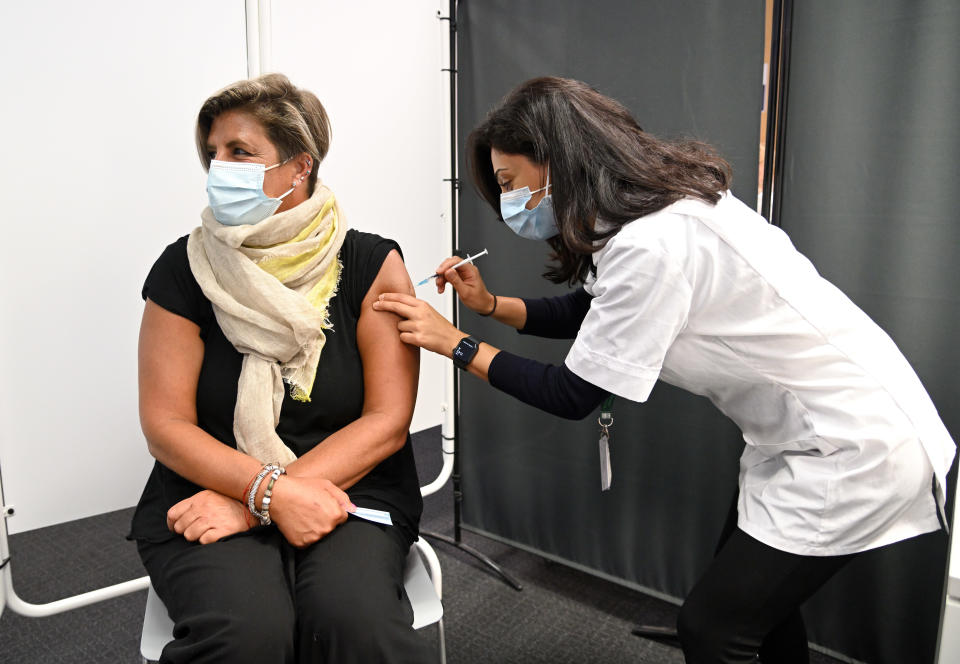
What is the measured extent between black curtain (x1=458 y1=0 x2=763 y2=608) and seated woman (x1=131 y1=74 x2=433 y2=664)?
824mm

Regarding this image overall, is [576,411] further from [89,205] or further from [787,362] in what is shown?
[89,205]

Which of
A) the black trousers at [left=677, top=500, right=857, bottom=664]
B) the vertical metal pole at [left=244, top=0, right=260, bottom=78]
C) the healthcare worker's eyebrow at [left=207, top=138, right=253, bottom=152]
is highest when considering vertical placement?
the vertical metal pole at [left=244, top=0, right=260, bottom=78]

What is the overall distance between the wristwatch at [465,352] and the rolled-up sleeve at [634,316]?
24 cm

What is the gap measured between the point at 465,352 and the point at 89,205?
1.85m

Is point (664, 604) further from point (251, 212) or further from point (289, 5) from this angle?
point (289, 5)

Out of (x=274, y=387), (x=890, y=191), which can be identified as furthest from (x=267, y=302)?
(x=890, y=191)

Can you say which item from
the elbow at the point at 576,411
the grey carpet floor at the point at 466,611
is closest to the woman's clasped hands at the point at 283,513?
the elbow at the point at 576,411

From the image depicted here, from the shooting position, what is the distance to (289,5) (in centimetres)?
294

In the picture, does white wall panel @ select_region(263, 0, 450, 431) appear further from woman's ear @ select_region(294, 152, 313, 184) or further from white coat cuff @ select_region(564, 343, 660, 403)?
white coat cuff @ select_region(564, 343, 660, 403)

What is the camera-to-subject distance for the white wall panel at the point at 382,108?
304 centimetres

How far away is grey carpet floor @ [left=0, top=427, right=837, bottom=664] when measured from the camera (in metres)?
1.86

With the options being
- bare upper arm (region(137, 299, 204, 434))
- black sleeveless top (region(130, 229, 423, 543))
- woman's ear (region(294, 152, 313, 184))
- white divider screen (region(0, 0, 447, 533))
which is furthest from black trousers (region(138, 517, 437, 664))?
white divider screen (region(0, 0, 447, 533))

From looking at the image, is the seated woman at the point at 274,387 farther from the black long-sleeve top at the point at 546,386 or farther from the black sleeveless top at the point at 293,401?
the black long-sleeve top at the point at 546,386

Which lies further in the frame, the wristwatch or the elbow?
the wristwatch
